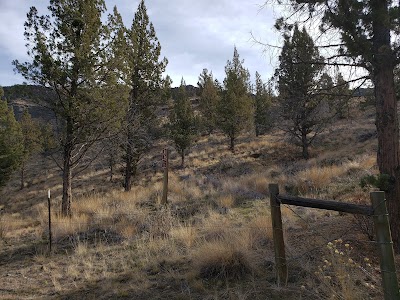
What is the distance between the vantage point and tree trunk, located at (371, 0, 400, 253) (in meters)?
5.20

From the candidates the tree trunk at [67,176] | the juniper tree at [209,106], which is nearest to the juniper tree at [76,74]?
the tree trunk at [67,176]

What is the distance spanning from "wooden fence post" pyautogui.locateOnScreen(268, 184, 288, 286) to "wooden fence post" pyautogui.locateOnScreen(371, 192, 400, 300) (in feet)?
4.81

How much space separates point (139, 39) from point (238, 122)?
15398 mm

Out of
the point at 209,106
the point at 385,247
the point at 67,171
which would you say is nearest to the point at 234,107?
the point at 209,106

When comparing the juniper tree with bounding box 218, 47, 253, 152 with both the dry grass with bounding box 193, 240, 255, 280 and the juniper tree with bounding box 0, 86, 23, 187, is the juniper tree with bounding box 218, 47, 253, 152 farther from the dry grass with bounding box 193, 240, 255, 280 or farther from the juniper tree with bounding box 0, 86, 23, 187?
the dry grass with bounding box 193, 240, 255, 280

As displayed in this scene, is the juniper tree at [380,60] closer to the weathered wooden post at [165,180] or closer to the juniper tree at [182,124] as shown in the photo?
the weathered wooden post at [165,180]

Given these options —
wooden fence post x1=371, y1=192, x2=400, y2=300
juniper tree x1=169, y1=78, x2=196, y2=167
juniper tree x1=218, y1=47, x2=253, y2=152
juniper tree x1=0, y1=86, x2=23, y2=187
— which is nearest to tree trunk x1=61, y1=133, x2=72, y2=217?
wooden fence post x1=371, y1=192, x2=400, y2=300

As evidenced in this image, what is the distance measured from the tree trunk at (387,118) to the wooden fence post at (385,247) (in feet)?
8.18

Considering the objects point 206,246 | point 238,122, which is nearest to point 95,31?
point 206,246

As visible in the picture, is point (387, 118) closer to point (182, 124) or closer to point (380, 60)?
point (380, 60)

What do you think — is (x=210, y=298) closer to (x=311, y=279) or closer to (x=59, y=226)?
(x=311, y=279)

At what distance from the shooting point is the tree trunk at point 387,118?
520cm

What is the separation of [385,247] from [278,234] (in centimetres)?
157

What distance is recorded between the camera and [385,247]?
9.87 ft
